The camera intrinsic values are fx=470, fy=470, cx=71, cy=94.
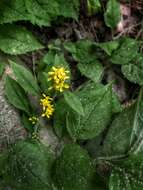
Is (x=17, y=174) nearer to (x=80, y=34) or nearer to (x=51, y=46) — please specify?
(x=51, y=46)

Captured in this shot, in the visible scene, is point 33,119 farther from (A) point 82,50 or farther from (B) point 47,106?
(A) point 82,50

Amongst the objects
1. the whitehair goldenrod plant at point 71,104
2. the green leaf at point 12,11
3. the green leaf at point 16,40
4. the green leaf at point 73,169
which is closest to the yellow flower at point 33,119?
the whitehair goldenrod plant at point 71,104

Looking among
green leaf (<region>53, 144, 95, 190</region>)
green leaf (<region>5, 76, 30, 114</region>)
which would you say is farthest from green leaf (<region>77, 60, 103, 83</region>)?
green leaf (<region>53, 144, 95, 190</region>)

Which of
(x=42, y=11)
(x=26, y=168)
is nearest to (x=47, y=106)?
(x=26, y=168)

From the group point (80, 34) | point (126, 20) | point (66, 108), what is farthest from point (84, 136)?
point (126, 20)

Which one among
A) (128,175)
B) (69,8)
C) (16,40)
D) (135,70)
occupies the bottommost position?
(128,175)

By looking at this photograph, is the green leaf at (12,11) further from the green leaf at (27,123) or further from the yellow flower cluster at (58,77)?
the green leaf at (27,123)

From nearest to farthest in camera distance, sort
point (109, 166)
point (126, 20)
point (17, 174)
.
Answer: point (17, 174)
point (109, 166)
point (126, 20)
